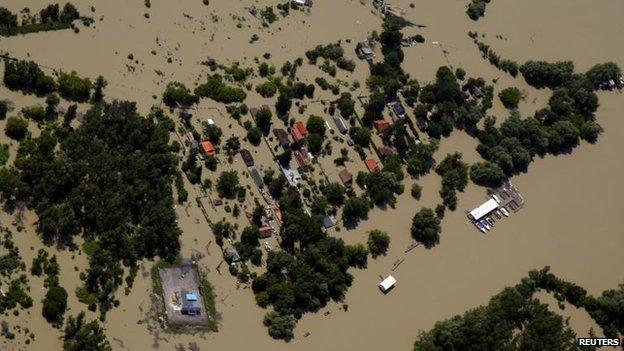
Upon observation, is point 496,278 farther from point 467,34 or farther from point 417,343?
point 467,34

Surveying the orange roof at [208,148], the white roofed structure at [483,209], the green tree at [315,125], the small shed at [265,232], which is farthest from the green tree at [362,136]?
the orange roof at [208,148]

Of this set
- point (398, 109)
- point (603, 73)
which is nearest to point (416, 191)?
point (398, 109)

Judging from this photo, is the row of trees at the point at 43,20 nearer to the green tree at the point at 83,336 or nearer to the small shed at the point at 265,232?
the small shed at the point at 265,232

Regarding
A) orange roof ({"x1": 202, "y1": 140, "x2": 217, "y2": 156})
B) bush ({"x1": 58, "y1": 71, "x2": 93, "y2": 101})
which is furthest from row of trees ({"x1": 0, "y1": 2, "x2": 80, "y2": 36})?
orange roof ({"x1": 202, "y1": 140, "x2": 217, "y2": 156})

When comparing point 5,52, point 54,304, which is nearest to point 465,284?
point 54,304

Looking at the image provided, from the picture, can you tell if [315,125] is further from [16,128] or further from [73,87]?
[16,128]

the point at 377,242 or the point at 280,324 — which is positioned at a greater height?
the point at 377,242
